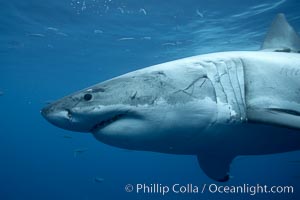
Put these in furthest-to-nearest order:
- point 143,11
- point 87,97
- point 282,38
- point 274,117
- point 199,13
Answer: point 199,13 < point 143,11 < point 282,38 < point 87,97 < point 274,117

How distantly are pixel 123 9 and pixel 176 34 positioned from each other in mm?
5606

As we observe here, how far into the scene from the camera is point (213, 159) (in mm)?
4566

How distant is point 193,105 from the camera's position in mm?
2838

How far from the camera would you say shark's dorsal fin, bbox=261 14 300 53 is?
4598 millimetres

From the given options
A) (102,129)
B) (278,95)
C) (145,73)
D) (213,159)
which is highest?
(145,73)

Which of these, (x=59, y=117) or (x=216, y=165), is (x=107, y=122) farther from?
(x=216, y=165)

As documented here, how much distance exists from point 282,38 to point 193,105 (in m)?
2.71

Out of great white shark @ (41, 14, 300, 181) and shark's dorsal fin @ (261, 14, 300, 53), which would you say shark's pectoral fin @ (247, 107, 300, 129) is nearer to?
great white shark @ (41, 14, 300, 181)

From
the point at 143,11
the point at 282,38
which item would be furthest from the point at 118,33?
the point at 282,38

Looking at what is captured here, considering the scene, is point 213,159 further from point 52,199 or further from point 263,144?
point 52,199

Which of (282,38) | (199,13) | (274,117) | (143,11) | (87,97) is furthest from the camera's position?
(199,13)

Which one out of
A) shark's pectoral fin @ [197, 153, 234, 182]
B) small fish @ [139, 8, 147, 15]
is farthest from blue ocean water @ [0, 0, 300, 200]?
shark's pectoral fin @ [197, 153, 234, 182]

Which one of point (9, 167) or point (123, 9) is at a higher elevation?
point (123, 9)

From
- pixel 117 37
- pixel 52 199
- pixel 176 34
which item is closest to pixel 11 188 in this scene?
pixel 52 199
